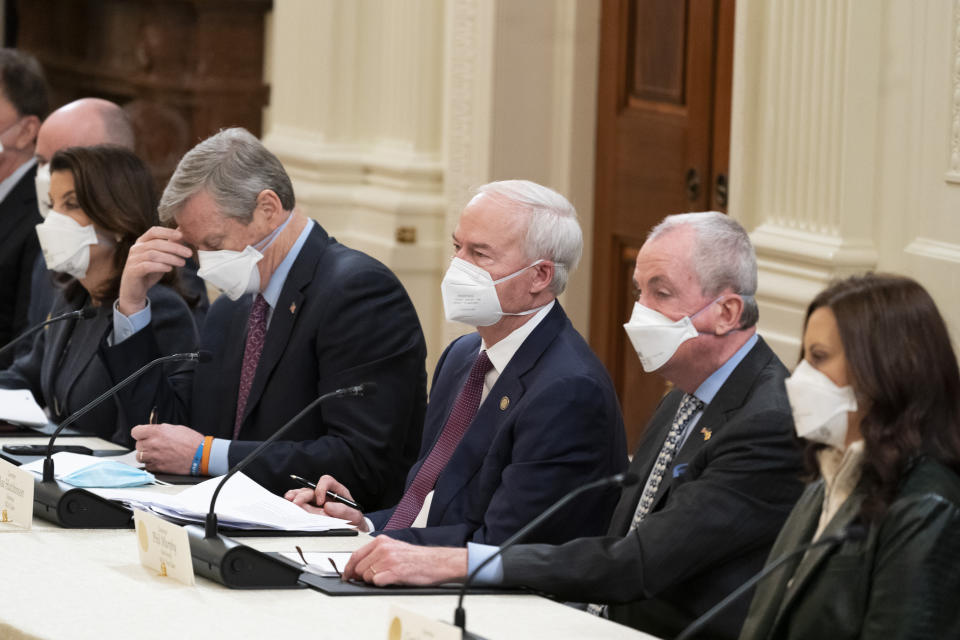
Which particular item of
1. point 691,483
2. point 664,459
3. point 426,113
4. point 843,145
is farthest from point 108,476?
point 426,113

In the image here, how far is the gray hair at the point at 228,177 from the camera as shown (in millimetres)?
3789

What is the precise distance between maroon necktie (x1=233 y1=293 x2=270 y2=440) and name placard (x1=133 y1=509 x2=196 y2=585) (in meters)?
1.03

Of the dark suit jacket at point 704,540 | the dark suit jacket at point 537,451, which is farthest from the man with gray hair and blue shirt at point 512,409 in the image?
the dark suit jacket at point 704,540

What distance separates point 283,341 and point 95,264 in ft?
2.37

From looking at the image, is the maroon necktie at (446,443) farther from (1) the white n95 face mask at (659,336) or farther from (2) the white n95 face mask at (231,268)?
(2) the white n95 face mask at (231,268)

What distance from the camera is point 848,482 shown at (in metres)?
2.46

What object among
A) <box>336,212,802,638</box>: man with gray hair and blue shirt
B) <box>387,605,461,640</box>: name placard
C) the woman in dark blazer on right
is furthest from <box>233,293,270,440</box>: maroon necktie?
the woman in dark blazer on right

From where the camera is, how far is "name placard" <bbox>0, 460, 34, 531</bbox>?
307 cm

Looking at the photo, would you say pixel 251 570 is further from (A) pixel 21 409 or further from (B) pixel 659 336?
(A) pixel 21 409

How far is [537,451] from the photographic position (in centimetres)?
302

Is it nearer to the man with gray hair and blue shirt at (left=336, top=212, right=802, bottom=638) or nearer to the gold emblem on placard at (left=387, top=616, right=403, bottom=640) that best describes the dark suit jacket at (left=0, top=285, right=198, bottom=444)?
the man with gray hair and blue shirt at (left=336, top=212, right=802, bottom=638)

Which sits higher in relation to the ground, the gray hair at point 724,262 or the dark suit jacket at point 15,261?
the gray hair at point 724,262

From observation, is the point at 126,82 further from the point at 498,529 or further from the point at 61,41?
the point at 498,529

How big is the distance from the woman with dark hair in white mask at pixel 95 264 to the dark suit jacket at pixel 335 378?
325 millimetres
